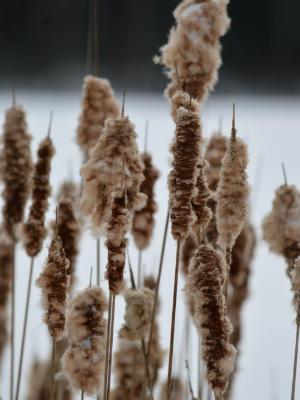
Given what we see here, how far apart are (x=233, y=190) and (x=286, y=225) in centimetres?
24

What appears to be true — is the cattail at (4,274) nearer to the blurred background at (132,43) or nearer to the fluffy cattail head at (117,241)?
the fluffy cattail head at (117,241)

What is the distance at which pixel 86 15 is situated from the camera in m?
12.1

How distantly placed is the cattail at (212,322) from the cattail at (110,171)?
0.76 ft

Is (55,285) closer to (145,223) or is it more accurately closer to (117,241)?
(117,241)

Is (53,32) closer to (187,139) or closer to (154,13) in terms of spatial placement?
(154,13)

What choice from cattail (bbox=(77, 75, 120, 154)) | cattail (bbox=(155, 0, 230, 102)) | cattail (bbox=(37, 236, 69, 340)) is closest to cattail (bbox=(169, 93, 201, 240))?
cattail (bbox=(37, 236, 69, 340))

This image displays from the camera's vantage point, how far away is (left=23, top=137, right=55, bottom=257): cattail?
157 centimetres

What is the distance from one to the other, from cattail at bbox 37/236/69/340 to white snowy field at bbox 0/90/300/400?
0.09 metres

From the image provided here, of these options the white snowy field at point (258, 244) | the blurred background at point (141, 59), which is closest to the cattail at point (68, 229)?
the white snowy field at point (258, 244)

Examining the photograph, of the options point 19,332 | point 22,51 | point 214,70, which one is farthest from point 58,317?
point 22,51

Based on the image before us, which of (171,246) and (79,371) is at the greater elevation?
(171,246)

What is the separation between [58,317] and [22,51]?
36.1 feet

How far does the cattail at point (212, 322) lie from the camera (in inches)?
45.3

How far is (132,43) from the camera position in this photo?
39.2ft
